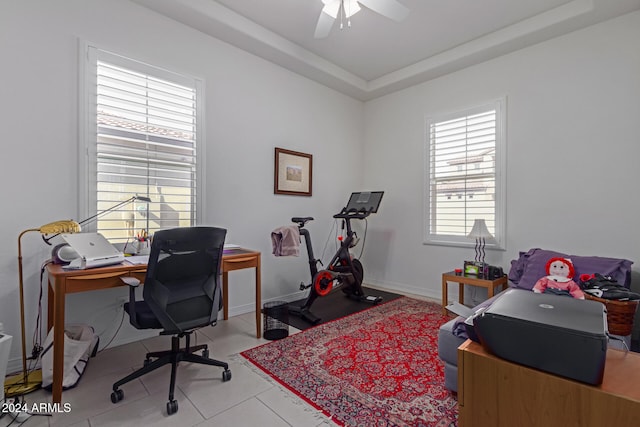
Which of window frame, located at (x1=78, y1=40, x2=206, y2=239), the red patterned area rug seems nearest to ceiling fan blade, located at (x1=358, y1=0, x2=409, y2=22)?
window frame, located at (x1=78, y1=40, x2=206, y2=239)

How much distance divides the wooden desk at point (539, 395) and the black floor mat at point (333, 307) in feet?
7.12

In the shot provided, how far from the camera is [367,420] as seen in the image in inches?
66.7

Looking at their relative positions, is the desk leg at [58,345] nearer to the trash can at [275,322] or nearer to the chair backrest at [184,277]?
the chair backrest at [184,277]

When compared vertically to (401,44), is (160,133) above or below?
below

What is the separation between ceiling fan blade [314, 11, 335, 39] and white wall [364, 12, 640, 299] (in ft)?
6.55

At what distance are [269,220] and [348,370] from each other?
200cm

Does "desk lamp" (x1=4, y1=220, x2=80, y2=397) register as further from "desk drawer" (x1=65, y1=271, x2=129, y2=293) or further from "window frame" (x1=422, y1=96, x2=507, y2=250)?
"window frame" (x1=422, y1=96, x2=507, y2=250)

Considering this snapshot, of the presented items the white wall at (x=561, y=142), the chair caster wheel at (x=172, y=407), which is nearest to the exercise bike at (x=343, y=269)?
the white wall at (x=561, y=142)

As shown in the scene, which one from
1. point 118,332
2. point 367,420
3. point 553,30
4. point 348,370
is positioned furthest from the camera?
point 553,30

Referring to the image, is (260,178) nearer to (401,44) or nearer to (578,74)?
(401,44)

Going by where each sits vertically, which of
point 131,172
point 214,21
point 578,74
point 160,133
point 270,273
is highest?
point 214,21

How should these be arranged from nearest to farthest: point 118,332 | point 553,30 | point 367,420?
point 367,420 < point 118,332 < point 553,30

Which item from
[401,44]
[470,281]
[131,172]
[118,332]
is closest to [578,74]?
[401,44]

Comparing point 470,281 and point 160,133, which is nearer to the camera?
point 160,133
